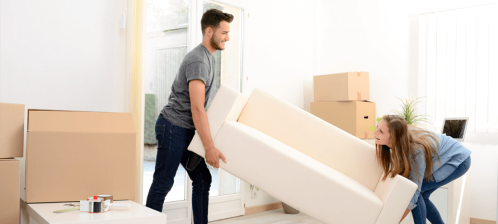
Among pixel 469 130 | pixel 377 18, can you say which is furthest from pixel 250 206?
pixel 377 18

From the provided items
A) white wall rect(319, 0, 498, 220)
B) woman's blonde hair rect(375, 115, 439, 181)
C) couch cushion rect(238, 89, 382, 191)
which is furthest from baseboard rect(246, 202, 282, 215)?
woman's blonde hair rect(375, 115, 439, 181)

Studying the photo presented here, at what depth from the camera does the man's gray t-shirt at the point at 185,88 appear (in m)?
1.89

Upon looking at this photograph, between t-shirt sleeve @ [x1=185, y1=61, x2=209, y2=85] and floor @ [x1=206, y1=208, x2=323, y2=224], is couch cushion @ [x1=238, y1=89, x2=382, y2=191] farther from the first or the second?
floor @ [x1=206, y1=208, x2=323, y2=224]

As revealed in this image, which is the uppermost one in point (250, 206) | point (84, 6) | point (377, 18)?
point (377, 18)

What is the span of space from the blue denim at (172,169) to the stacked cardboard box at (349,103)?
207 cm

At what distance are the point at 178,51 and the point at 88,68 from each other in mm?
795

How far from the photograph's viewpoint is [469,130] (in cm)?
337

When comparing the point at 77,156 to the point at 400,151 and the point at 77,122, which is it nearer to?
the point at 77,122

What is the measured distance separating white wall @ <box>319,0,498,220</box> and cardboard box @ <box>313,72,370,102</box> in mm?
277

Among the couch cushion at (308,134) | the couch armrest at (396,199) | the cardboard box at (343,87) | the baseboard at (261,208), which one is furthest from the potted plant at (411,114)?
the couch armrest at (396,199)

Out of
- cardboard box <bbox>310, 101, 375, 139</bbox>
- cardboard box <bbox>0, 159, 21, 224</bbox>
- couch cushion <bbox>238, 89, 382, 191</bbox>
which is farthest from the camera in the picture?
cardboard box <bbox>310, 101, 375, 139</bbox>

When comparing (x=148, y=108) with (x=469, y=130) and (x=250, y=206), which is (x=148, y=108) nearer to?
(x=250, y=206)

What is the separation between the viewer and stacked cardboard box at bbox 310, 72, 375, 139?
12.0 feet

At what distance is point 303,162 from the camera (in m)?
1.79
